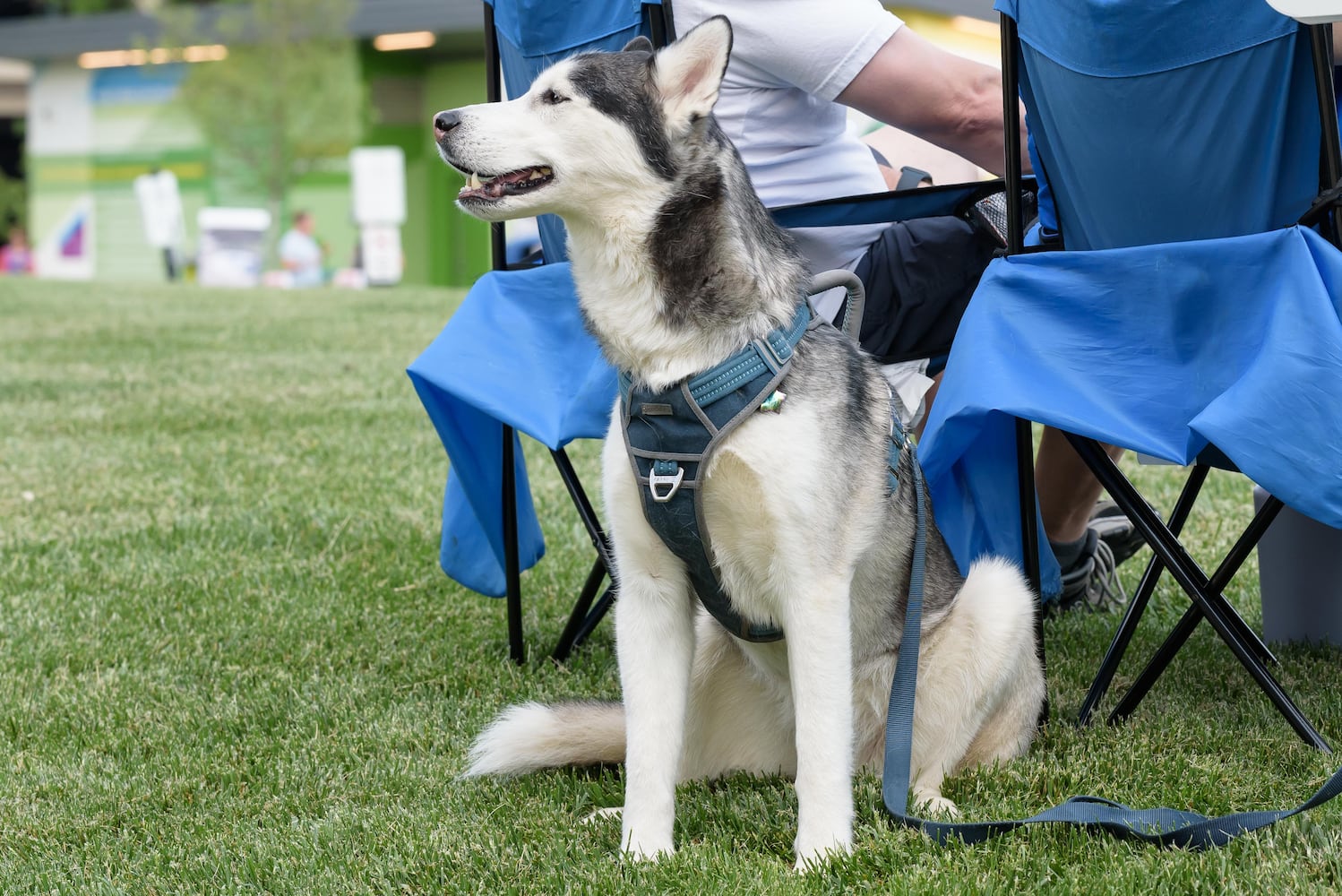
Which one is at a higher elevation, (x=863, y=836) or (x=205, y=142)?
(x=863, y=836)

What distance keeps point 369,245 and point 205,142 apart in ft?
34.0

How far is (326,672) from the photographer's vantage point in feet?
11.1

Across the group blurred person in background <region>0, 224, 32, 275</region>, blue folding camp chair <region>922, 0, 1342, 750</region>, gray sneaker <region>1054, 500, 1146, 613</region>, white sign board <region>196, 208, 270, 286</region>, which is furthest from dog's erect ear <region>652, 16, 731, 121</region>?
blurred person in background <region>0, 224, 32, 275</region>

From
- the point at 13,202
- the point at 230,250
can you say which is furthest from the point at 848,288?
the point at 13,202

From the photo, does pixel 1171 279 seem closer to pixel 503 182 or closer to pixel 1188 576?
pixel 1188 576

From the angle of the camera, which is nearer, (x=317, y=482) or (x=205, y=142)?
(x=317, y=482)

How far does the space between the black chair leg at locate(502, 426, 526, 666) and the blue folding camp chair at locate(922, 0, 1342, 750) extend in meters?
1.09

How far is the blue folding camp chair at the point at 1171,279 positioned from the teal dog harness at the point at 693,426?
0.42 meters

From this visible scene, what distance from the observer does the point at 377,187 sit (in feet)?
67.5

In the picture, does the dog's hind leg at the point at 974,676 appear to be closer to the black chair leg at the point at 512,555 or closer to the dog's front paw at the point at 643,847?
the dog's front paw at the point at 643,847

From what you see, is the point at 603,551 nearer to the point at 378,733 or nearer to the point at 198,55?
the point at 378,733

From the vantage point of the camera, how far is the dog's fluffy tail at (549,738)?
256cm

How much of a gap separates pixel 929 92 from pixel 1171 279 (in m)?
0.71

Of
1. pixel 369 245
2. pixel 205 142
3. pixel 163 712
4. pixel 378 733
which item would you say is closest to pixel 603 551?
pixel 378 733
